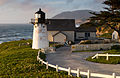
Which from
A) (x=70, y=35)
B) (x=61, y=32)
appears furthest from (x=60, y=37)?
(x=70, y=35)

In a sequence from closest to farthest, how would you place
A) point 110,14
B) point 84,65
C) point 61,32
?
point 84,65, point 110,14, point 61,32

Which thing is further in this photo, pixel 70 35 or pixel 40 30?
pixel 70 35

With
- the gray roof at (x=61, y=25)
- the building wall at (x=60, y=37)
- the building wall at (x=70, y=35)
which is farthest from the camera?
the gray roof at (x=61, y=25)

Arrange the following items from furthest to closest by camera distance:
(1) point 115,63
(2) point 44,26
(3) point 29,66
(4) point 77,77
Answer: (2) point 44,26
(1) point 115,63
(3) point 29,66
(4) point 77,77

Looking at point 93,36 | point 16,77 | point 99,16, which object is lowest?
point 16,77

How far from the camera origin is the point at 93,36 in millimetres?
47812

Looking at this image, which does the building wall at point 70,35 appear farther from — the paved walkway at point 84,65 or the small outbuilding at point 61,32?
the paved walkway at point 84,65

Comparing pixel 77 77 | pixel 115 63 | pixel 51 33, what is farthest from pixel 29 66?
pixel 51 33

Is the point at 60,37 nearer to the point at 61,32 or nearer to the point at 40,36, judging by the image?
the point at 61,32

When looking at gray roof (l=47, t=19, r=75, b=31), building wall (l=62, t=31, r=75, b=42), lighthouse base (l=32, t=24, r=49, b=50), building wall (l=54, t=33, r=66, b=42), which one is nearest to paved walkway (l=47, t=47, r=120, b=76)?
lighthouse base (l=32, t=24, r=49, b=50)

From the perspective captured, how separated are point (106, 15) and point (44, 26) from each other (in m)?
12.9

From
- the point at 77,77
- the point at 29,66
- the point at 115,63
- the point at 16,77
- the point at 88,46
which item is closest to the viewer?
the point at 77,77

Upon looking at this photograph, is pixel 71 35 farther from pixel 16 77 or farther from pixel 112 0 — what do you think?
pixel 16 77

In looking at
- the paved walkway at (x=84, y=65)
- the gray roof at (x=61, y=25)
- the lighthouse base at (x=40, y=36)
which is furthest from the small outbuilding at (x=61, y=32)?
the paved walkway at (x=84, y=65)
